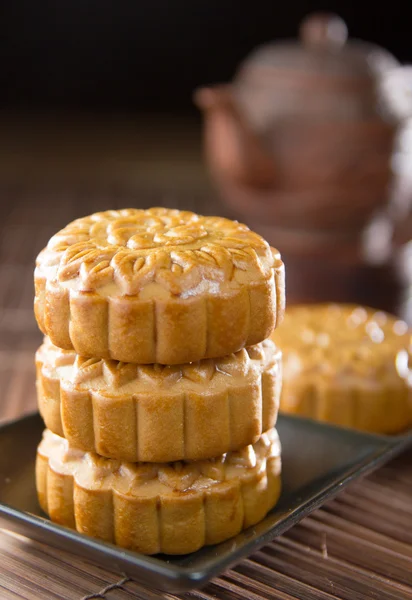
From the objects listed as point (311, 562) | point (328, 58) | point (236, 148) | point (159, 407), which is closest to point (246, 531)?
point (311, 562)

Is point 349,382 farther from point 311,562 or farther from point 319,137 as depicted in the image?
point 319,137

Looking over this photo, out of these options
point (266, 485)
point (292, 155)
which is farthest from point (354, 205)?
point (266, 485)

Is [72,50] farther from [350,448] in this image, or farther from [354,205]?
[350,448]

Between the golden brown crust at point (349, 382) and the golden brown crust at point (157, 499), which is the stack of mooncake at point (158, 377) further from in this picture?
the golden brown crust at point (349, 382)

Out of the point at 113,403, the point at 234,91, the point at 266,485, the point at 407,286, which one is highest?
the point at 234,91

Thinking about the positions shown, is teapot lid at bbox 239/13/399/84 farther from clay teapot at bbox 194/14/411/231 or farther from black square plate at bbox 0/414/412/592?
black square plate at bbox 0/414/412/592
